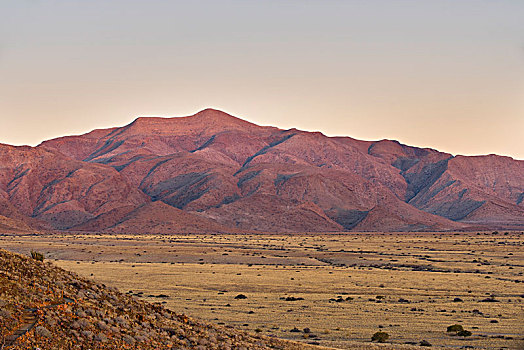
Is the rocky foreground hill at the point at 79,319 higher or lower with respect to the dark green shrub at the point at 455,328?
higher

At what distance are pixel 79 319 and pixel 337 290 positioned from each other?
36711mm

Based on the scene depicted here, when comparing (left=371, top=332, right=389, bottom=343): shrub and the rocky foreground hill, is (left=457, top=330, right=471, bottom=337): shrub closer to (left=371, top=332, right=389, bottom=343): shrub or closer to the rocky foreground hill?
(left=371, top=332, right=389, bottom=343): shrub

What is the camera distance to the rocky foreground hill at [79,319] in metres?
14.0

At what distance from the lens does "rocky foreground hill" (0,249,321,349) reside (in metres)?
14.0

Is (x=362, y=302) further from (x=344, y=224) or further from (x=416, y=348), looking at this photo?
(x=344, y=224)

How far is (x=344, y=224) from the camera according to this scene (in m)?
196

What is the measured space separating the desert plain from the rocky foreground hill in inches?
360

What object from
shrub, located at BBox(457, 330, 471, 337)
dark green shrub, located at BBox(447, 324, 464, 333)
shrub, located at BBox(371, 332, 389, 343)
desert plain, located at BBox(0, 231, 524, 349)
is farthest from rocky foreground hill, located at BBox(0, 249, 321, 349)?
dark green shrub, located at BBox(447, 324, 464, 333)

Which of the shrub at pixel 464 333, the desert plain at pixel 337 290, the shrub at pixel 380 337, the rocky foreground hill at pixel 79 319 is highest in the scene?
the rocky foreground hill at pixel 79 319

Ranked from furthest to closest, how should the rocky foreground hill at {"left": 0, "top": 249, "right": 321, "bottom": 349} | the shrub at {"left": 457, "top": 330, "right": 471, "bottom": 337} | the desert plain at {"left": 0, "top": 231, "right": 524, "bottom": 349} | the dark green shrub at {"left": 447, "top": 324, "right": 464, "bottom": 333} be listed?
the desert plain at {"left": 0, "top": 231, "right": 524, "bottom": 349} → the dark green shrub at {"left": 447, "top": 324, "right": 464, "bottom": 333} → the shrub at {"left": 457, "top": 330, "right": 471, "bottom": 337} → the rocky foreground hill at {"left": 0, "top": 249, "right": 321, "bottom": 349}

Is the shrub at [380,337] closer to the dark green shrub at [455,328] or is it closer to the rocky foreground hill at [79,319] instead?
the dark green shrub at [455,328]

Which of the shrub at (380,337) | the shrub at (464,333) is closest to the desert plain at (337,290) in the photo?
the shrub at (464,333)

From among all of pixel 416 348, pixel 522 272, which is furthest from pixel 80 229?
pixel 416 348

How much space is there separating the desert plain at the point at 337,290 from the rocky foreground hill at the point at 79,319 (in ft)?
30.0
